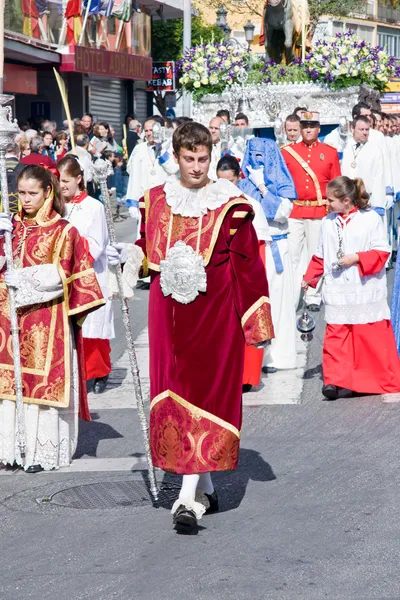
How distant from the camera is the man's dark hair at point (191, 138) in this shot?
604 cm

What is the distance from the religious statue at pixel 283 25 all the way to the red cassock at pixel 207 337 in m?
14.3

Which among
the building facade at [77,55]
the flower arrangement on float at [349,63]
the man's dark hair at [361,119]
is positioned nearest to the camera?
the man's dark hair at [361,119]

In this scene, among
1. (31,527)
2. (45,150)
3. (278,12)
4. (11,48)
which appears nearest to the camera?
(31,527)

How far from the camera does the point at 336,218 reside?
9320 millimetres

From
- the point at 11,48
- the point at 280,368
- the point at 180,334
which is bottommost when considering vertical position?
the point at 280,368

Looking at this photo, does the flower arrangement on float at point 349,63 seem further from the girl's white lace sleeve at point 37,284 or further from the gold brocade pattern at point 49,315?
the girl's white lace sleeve at point 37,284

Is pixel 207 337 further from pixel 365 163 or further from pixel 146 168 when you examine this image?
pixel 146 168

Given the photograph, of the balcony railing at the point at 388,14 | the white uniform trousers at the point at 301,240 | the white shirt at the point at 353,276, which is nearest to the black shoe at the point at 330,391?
the white shirt at the point at 353,276

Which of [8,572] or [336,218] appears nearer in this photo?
[8,572]

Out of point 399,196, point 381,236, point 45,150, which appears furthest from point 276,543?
point 45,150

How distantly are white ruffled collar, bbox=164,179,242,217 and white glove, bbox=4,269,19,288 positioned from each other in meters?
1.19

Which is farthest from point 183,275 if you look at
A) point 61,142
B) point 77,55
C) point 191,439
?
point 77,55

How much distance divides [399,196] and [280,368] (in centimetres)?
603

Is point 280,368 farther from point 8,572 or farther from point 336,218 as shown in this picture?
point 8,572
